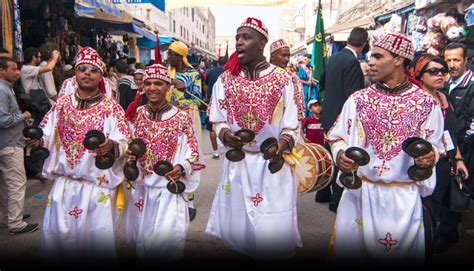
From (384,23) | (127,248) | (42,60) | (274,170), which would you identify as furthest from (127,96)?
(384,23)

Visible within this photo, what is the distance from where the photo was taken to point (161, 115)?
3.58m

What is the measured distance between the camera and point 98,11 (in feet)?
29.8

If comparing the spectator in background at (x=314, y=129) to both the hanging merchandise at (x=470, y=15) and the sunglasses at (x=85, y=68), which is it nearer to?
the hanging merchandise at (x=470, y=15)

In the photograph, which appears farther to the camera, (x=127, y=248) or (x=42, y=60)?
(x=42, y=60)

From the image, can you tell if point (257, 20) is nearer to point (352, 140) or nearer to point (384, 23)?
point (352, 140)

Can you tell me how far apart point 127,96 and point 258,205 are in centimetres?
452

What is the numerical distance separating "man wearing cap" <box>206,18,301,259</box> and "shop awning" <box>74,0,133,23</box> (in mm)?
5806

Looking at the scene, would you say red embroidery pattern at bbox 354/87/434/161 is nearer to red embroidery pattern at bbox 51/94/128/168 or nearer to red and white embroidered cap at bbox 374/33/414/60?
red and white embroidered cap at bbox 374/33/414/60

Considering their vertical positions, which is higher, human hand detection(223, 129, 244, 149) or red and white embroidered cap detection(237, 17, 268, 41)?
red and white embroidered cap detection(237, 17, 268, 41)

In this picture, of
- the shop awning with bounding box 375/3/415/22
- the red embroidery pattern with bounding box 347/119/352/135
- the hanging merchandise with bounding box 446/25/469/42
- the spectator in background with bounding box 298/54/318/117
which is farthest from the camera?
the shop awning with bounding box 375/3/415/22

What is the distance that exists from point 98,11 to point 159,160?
660 centimetres

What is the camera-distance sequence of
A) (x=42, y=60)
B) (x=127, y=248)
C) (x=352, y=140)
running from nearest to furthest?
1. (x=352, y=140)
2. (x=127, y=248)
3. (x=42, y=60)

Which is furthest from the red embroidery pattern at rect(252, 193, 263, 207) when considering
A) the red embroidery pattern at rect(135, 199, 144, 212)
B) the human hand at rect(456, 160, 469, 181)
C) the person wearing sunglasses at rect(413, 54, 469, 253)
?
the human hand at rect(456, 160, 469, 181)

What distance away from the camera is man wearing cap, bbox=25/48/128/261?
3.29 m
